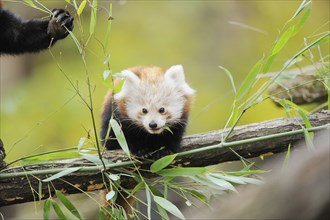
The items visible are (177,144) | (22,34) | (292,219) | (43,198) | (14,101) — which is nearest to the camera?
(292,219)

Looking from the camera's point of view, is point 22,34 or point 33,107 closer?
point 22,34

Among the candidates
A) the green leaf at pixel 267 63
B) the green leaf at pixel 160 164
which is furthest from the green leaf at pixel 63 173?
the green leaf at pixel 267 63

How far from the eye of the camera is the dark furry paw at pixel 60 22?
2.86 metres

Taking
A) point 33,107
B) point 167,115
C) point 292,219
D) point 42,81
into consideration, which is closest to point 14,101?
point 33,107

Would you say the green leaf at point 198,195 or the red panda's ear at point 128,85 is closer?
the green leaf at point 198,195

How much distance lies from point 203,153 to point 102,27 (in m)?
4.71

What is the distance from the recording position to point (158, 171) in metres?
2.49

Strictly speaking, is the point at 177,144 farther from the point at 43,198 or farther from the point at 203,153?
the point at 43,198

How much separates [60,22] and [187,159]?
852 mm

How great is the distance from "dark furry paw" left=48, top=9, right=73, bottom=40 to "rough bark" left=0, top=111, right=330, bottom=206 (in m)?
0.65

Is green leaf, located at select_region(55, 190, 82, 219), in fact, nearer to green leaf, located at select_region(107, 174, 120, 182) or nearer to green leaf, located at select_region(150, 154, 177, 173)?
green leaf, located at select_region(107, 174, 120, 182)

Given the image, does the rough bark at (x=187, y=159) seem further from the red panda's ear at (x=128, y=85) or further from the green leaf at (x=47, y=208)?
the red panda's ear at (x=128, y=85)

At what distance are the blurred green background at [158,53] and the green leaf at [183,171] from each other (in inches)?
138


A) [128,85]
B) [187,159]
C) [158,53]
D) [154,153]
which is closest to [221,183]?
[187,159]
